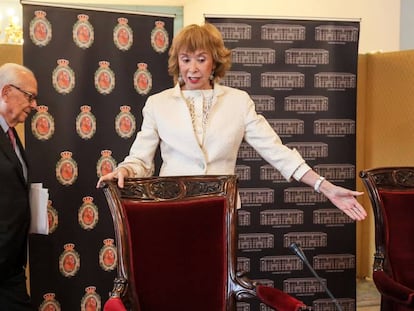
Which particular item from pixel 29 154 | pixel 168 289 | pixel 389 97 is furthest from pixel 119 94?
pixel 389 97

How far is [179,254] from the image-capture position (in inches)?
71.6

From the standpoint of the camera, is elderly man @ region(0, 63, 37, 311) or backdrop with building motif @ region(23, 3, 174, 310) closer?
elderly man @ region(0, 63, 37, 311)

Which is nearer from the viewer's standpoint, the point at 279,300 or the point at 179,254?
the point at 279,300

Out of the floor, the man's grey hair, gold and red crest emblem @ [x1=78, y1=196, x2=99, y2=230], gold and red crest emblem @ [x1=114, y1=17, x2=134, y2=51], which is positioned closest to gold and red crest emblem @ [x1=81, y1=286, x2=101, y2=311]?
gold and red crest emblem @ [x1=78, y1=196, x2=99, y2=230]

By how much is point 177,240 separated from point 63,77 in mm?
1403

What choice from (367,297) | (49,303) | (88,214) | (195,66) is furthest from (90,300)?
(367,297)

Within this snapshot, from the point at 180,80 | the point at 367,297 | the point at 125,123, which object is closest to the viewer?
the point at 180,80

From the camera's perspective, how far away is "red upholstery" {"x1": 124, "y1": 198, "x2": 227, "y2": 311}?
1777mm

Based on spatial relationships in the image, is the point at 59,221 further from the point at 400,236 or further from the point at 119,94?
the point at 400,236

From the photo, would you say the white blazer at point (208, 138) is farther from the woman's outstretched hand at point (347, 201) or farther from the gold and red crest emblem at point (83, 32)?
the gold and red crest emblem at point (83, 32)

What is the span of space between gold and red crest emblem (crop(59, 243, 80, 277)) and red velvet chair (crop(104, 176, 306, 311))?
127 centimetres

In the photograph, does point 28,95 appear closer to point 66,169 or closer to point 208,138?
point 66,169

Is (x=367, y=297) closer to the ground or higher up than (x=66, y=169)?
closer to the ground

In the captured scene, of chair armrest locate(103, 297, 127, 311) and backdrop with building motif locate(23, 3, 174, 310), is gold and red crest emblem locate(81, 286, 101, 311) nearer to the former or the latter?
backdrop with building motif locate(23, 3, 174, 310)
